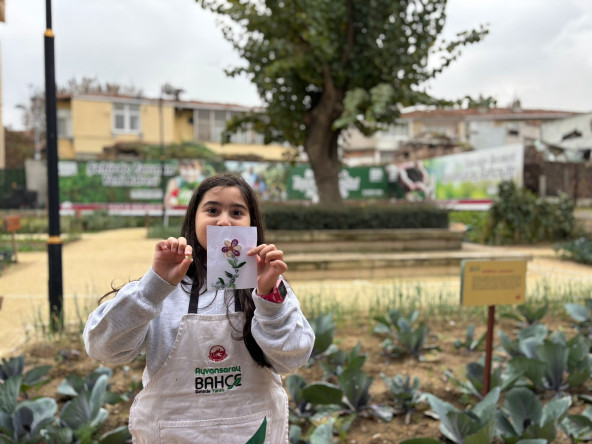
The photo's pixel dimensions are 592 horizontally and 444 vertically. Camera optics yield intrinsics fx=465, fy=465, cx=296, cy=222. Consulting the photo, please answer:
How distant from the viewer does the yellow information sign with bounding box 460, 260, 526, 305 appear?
2.55m

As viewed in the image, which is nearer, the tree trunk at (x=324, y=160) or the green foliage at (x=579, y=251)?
the green foliage at (x=579, y=251)

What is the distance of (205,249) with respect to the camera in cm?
134

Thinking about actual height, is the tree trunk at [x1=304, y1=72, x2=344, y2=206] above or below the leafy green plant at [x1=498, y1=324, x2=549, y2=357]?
above

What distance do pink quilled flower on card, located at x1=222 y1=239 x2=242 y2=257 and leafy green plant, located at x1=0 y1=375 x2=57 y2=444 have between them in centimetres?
140

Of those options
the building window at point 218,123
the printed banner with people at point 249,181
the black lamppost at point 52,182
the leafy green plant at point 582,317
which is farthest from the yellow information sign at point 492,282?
the building window at point 218,123

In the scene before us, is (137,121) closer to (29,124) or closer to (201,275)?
(29,124)

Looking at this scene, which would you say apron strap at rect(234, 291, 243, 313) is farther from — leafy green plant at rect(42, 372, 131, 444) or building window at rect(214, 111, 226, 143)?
building window at rect(214, 111, 226, 143)

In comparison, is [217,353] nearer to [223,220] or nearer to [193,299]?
[193,299]

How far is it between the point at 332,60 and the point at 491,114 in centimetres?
3128

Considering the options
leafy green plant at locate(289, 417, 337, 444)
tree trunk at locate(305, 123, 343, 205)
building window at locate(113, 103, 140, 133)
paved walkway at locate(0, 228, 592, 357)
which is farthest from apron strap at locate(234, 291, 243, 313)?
building window at locate(113, 103, 140, 133)

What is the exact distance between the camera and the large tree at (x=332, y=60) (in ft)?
25.8

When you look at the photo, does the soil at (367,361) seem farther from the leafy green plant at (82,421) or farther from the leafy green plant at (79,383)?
the leafy green plant at (82,421)

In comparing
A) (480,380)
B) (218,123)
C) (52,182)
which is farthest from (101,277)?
(218,123)

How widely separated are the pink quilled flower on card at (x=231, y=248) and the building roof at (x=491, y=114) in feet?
119
